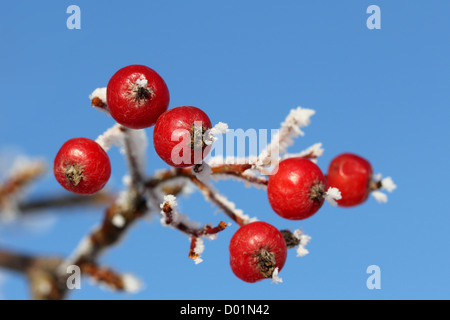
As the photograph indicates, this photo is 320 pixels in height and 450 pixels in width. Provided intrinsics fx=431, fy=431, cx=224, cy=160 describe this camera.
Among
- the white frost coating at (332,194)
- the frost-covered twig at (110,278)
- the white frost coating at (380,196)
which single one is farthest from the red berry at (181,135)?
the frost-covered twig at (110,278)

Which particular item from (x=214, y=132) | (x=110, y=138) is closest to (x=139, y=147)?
(x=110, y=138)

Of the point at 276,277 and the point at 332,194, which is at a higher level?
the point at 332,194

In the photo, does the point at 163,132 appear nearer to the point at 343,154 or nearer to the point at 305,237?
the point at 305,237

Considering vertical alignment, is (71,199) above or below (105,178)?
above

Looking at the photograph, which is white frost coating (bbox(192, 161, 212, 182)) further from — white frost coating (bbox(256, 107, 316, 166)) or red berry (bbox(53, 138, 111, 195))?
red berry (bbox(53, 138, 111, 195))

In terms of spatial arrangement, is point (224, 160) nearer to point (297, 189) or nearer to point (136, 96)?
point (297, 189)

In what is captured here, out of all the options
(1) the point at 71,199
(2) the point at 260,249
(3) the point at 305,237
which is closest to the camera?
(2) the point at 260,249

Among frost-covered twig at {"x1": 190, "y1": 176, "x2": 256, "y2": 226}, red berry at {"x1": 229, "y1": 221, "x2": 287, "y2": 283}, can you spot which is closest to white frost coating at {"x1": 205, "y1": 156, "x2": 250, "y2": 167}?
frost-covered twig at {"x1": 190, "y1": 176, "x2": 256, "y2": 226}
